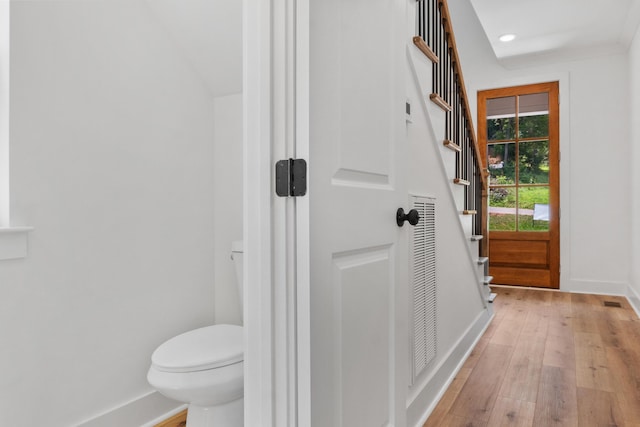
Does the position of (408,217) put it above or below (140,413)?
above

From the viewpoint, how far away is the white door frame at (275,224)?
84cm

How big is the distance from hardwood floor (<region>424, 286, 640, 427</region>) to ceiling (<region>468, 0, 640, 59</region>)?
8.52ft

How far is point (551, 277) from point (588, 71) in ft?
7.45

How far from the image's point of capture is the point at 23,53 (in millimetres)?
1436

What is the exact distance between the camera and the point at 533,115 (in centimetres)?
460

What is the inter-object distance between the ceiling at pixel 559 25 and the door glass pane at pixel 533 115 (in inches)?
18.7

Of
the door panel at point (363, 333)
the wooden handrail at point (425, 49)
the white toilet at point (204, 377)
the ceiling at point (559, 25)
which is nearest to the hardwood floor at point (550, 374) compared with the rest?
the door panel at point (363, 333)

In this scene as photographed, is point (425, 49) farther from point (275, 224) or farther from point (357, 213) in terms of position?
point (275, 224)

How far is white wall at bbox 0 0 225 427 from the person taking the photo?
1.43m

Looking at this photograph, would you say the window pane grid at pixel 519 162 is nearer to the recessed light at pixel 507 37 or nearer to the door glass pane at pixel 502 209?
the door glass pane at pixel 502 209

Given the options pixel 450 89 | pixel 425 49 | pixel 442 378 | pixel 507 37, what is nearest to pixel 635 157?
pixel 507 37

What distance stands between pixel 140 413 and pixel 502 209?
427 cm

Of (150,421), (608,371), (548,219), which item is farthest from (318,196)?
(548,219)

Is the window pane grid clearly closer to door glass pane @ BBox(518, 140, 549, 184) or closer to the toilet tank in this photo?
door glass pane @ BBox(518, 140, 549, 184)
